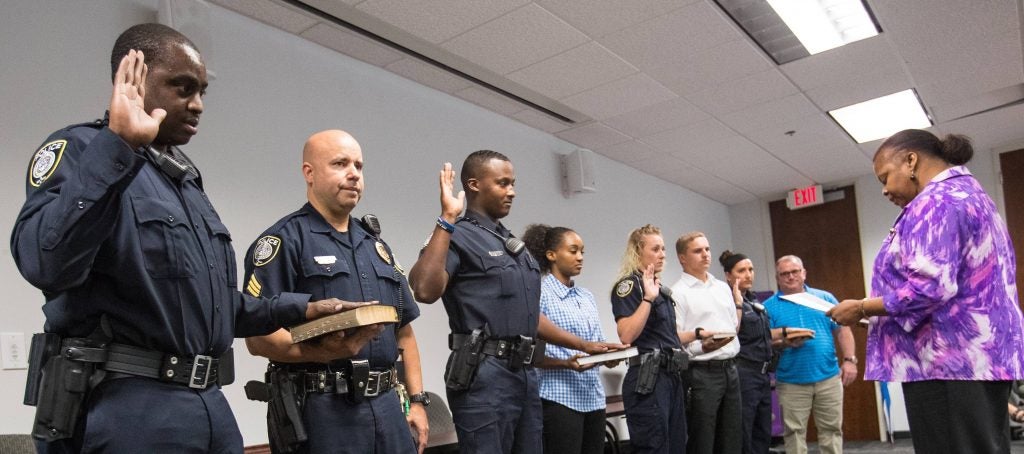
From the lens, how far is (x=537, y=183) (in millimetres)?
5762

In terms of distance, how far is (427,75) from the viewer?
15.2ft

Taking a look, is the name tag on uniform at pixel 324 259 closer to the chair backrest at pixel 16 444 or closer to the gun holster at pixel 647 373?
the chair backrest at pixel 16 444

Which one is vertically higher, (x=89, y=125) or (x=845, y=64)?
(x=845, y=64)

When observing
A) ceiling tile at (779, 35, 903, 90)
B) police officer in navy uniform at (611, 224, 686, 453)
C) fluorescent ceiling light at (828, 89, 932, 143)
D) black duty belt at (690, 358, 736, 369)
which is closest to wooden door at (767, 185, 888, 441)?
fluorescent ceiling light at (828, 89, 932, 143)

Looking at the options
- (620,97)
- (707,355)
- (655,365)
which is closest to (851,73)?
(620,97)

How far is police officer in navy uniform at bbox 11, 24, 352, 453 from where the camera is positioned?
3.66ft

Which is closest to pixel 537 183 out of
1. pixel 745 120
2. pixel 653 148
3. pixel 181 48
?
pixel 653 148

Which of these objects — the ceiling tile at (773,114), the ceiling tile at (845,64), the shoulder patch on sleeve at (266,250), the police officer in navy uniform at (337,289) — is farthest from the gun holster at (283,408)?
the ceiling tile at (773,114)

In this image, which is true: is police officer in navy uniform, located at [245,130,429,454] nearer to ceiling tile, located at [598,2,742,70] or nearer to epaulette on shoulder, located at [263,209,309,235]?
epaulette on shoulder, located at [263,209,309,235]

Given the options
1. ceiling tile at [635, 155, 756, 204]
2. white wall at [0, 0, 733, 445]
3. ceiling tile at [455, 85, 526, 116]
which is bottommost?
white wall at [0, 0, 733, 445]

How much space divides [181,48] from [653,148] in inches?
211

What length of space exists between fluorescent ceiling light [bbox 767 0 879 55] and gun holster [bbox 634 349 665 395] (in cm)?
195

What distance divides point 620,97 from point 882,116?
2.35 meters

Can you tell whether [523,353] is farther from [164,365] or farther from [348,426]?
[164,365]
